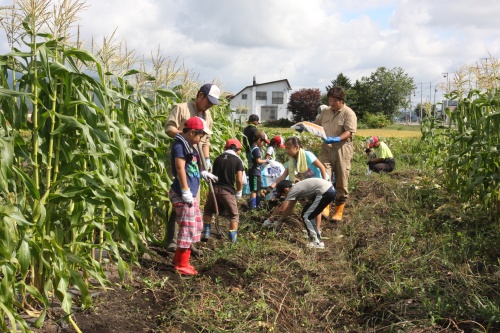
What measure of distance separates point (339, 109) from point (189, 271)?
12.2 ft

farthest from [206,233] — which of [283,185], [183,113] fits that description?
[283,185]

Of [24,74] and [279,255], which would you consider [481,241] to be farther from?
[24,74]

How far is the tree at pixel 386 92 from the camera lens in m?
66.3

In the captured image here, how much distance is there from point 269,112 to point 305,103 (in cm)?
1006

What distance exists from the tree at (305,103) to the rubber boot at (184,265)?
58.0 m

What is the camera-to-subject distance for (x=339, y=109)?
25.7ft

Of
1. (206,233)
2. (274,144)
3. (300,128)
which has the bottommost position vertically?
(206,233)

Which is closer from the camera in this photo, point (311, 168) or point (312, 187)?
point (312, 187)

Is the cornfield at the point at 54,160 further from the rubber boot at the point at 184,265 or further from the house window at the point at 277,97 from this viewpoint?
the house window at the point at 277,97

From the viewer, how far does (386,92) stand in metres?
70.4

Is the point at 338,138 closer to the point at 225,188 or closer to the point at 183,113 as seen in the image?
the point at 225,188

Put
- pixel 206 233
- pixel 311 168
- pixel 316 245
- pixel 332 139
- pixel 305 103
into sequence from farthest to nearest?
pixel 305 103
pixel 332 139
pixel 311 168
pixel 206 233
pixel 316 245

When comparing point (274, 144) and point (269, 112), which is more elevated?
point (269, 112)

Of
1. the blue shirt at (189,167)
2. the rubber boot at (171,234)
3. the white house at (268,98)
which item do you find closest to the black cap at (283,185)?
the rubber boot at (171,234)
